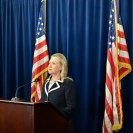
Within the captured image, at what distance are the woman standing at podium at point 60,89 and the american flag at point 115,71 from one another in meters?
0.53

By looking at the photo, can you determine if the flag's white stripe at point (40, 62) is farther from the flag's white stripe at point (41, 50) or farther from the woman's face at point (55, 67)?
the woman's face at point (55, 67)

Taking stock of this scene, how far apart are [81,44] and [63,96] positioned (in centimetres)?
94

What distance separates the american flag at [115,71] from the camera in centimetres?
358

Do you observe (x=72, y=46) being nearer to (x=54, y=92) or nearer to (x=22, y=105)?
(x=54, y=92)

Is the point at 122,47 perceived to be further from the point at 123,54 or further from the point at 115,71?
the point at 115,71

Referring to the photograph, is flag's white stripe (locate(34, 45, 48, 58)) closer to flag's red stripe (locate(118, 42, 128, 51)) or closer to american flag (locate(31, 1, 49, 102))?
american flag (locate(31, 1, 49, 102))

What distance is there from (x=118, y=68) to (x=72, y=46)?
29.7 inches

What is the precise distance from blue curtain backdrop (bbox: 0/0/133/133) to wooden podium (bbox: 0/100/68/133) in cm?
109

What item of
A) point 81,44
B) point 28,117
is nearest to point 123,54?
point 81,44

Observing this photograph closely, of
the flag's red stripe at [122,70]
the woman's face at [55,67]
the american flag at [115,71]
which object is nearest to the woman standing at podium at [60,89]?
the woman's face at [55,67]

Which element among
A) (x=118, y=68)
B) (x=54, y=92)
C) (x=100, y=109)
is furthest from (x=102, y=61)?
(x=54, y=92)

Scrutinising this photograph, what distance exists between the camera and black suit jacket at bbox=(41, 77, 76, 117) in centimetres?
323

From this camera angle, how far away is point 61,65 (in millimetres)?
3500

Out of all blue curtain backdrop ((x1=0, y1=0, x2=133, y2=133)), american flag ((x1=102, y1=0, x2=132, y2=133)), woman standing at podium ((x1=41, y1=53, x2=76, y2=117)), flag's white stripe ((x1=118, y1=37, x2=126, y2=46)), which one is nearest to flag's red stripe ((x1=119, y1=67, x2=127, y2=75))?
american flag ((x1=102, y1=0, x2=132, y2=133))
